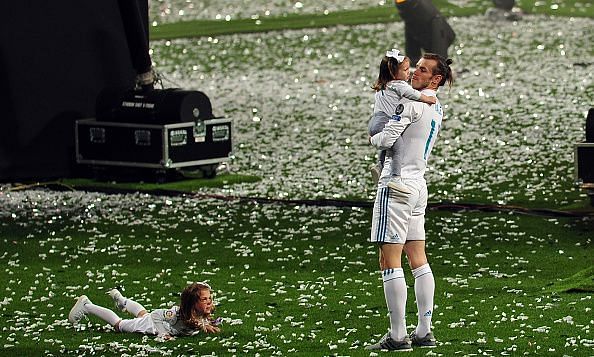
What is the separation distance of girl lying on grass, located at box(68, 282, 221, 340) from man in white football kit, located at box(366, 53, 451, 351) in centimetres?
170

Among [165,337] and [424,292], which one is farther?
[165,337]

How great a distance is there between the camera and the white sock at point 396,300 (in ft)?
43.7

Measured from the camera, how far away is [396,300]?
13.3 metres

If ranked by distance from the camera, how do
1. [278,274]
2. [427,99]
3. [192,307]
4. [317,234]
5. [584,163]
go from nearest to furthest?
[427,99], [192,307], [278,274], [317,234], [584,163]

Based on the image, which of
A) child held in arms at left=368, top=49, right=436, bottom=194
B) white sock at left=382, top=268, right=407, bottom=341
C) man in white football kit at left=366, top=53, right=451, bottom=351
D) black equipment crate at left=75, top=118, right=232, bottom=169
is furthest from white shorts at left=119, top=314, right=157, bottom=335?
black equipment crate at left=75, top=118, right=232, bottom=169

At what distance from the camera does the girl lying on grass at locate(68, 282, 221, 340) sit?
14383mm

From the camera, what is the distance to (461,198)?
2384 cm

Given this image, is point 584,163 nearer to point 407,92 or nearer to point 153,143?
point 153,143

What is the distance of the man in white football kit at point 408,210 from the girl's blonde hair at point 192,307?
67.3 inches

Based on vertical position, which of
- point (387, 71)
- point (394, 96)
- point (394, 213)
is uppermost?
point (387, 71)

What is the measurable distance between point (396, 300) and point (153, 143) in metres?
13.4

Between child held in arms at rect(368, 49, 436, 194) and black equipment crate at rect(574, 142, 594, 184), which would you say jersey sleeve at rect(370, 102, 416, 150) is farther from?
black equipment crate at rect(574, 142, 594, 184)

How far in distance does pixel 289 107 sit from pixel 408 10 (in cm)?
497

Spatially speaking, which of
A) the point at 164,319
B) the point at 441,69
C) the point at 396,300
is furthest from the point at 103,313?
the point at 441,69
